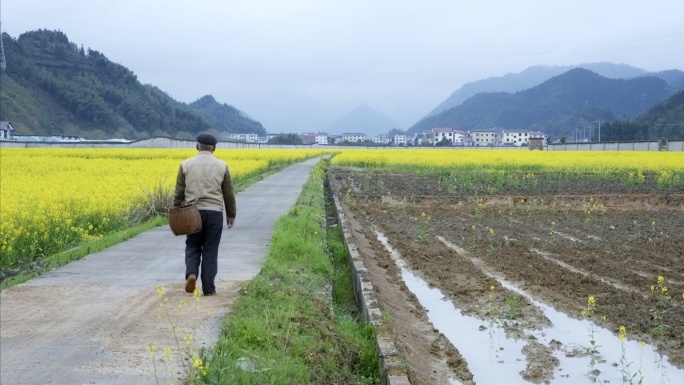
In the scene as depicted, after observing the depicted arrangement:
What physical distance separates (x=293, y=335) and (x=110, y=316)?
5.51ft

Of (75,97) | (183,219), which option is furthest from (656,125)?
(183,219)

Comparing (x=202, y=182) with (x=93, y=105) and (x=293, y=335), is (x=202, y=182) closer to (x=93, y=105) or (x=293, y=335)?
(x=293, y=335)

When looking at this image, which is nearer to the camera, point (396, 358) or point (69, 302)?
point (396, 358)

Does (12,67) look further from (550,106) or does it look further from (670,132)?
(550,106)

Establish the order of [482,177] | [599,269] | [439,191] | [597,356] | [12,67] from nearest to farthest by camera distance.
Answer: [597,356]
[599,269]
[439,191]
[482,177]
[12,67]

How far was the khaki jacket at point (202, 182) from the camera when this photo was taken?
705 centimetres

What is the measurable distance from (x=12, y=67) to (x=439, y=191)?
7565cm

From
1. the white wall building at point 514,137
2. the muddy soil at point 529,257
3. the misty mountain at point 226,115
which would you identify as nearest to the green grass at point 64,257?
the muddy soil at point 529,257

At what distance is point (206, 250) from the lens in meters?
7.05

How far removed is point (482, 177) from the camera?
1105 inches

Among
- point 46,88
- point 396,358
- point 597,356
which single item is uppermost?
point 46,88

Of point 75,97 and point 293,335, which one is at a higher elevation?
point 75,97

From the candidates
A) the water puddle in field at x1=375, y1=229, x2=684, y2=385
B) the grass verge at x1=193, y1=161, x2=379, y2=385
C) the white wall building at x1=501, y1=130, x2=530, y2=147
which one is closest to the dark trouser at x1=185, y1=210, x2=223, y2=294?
the grass verge at x1=193, y1=161, x2=379, y2=385

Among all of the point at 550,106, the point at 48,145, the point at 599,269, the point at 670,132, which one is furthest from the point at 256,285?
the point at 550,106
